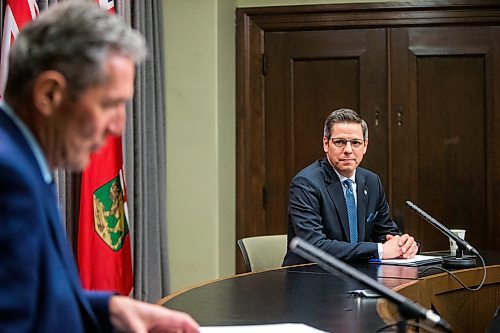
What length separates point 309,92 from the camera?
526 centimetres

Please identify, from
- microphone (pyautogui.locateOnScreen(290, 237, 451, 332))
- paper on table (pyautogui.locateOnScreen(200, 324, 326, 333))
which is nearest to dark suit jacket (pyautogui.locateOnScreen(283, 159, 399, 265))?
paper on table (pyautogui.locateOnScreen(200, 324, 326, 333))

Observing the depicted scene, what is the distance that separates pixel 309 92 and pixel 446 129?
2.94 feet

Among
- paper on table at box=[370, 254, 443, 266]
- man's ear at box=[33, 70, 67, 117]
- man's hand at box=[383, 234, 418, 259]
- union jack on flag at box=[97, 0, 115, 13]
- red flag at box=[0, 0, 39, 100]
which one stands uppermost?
union jack on flag at box=[97, 0, 115, 13]

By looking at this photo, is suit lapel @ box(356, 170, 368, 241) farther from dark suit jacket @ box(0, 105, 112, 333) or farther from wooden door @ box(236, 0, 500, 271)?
dark suit jacket @ box(0, 105, 112, 333)

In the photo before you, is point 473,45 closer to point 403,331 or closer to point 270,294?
point 270,294

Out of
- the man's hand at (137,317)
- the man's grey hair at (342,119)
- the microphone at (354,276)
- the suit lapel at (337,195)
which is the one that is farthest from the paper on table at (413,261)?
the man's hand at (137,317)

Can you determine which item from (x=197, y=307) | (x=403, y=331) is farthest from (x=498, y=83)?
(x=403, y=331)

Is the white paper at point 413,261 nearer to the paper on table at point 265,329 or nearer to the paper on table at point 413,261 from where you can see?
the paper on table at point 413,261

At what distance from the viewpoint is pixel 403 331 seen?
4.97 feet

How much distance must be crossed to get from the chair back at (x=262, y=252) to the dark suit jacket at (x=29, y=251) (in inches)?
96.2

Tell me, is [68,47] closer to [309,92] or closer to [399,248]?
[399,248]

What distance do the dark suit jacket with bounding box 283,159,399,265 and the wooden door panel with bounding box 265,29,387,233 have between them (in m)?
1.26

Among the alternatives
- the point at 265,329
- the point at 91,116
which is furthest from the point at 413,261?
the point at 91,116

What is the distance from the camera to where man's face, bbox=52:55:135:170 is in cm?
119
